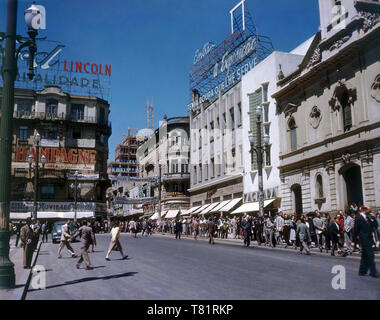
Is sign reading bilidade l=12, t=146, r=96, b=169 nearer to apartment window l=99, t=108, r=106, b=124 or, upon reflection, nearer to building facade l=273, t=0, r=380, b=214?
apartment window l=99, t=108, r=106, b=124

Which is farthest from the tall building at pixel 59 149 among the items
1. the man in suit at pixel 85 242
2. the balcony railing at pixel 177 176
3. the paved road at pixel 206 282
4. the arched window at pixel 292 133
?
the paved road at pixel 206 282

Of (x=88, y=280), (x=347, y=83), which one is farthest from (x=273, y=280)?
(x=347, y=83)

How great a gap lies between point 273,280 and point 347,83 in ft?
60.4

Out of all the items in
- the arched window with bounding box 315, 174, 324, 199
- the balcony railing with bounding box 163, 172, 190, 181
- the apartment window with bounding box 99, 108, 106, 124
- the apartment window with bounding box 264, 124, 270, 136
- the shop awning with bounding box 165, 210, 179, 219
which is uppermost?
the apartment window with bounding box 99, 108, 106, 124

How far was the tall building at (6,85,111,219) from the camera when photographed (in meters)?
60.3

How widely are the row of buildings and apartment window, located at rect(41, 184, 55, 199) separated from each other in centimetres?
2322

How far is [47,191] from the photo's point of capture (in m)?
61.6

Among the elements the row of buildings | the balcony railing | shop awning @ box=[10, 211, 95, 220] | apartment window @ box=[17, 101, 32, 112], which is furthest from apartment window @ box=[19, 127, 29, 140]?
the row of buildings

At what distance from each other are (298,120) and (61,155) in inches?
1718

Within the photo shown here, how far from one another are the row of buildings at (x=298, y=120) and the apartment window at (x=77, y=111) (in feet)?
71.6

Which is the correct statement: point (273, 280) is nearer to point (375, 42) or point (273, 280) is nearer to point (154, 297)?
point (154, 297)

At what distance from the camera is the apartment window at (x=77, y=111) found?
64.8 meters

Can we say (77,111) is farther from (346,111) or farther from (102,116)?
(346,111)

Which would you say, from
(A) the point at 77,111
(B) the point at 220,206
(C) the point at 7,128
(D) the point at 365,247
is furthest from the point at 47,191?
(D) the point at 365,247
